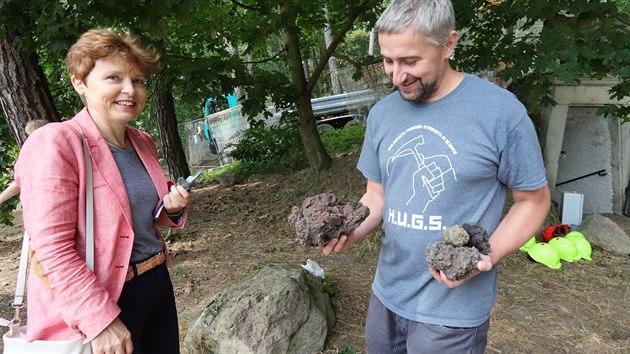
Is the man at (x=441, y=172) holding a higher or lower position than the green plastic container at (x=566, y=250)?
higher

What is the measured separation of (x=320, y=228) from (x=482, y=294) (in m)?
0.69

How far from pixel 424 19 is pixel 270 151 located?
8.04m

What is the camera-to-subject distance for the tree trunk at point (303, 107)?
7.07 meters

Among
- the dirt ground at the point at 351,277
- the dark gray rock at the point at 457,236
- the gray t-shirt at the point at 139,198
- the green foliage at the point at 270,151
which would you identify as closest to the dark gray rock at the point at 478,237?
the dark gray rock at the point at 457,236

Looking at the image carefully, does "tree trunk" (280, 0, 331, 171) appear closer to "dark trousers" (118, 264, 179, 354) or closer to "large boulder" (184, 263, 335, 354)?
"large boulder" (184, 263, 335, 354)

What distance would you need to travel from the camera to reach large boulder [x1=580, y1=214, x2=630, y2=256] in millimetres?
5664

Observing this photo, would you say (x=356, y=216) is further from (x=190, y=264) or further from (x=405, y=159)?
(x=190, y=264)

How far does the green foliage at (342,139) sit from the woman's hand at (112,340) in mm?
7263

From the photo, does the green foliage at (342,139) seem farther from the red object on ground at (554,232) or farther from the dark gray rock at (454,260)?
the dark gray rock at (454,260)

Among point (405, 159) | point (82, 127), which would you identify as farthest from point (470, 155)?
point (82, 127)

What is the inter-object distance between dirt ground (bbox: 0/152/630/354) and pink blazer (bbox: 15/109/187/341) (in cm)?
208

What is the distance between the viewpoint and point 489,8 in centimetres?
502

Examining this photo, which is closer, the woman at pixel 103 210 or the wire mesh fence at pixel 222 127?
the woman at pixel 103 210

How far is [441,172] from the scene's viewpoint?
164cm
